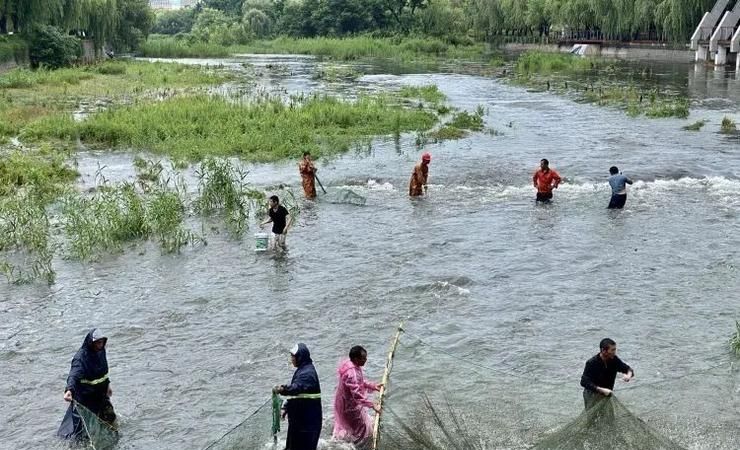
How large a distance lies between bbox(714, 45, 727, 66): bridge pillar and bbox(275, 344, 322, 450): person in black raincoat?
225 ft

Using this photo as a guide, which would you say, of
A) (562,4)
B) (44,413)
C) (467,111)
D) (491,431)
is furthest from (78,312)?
(562,4)

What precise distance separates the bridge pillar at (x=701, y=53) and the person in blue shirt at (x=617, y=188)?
58.4 meters

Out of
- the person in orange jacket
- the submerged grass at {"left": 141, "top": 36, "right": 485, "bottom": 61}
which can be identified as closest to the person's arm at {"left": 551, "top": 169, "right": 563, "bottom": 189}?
the person in orange jacket

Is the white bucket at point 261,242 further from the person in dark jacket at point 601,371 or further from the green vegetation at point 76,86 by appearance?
the green vegetation at point 76,86

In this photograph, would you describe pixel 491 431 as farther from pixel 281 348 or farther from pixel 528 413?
pixel 281 348

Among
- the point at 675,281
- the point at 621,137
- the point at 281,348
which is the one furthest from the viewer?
the point at 621,137

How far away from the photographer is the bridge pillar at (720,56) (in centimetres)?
6781

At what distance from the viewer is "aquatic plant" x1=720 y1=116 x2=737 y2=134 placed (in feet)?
110

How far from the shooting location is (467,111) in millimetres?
39719

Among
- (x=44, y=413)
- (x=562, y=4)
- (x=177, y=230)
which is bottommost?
(x=44, y=413)

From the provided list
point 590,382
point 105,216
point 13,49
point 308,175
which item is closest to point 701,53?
point 13,49

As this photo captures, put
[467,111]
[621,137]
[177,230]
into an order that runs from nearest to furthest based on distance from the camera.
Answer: [177,230] → [621,137] → [467,111]

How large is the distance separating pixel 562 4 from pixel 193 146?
75.1 meters

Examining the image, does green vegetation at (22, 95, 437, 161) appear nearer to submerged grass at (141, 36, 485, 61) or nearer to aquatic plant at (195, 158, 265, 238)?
aquatic plant at (195, 158, 265, 238)
